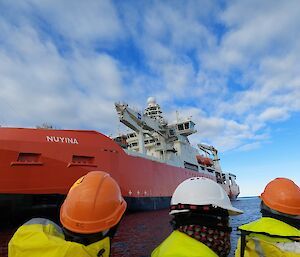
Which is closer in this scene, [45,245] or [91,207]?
[45,245]

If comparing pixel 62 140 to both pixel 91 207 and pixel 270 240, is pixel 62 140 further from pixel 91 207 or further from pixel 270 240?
pixel 270 240

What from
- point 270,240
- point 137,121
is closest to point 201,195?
point 270,240

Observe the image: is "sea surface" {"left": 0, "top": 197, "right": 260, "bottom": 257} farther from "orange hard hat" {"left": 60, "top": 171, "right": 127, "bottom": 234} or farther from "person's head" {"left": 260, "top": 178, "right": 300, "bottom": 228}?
"orange hard hat" {"left": 60, "top": 171, "right": 127, "bottom": 234}

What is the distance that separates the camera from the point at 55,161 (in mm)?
10500

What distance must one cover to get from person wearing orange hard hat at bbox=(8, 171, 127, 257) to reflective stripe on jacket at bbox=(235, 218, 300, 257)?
80 centimetres

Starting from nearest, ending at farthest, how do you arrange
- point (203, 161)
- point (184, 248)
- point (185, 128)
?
point (184, 248) → point (185, 128) → point (203, 161)

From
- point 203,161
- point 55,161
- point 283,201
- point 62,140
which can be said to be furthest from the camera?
point 203,161

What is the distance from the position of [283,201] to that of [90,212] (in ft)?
4.26

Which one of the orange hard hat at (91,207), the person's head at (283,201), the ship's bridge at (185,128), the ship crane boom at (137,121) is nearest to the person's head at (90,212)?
the orange hard hat at (91,207)

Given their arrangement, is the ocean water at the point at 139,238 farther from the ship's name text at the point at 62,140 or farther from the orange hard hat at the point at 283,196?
the orange hard hat at the point at 283,196

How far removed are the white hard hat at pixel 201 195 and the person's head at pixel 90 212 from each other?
0.36 meters

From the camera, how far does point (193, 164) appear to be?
26875mm

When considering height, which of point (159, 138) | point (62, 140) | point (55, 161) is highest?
point (159, 138)

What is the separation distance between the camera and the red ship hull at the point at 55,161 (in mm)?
9555
